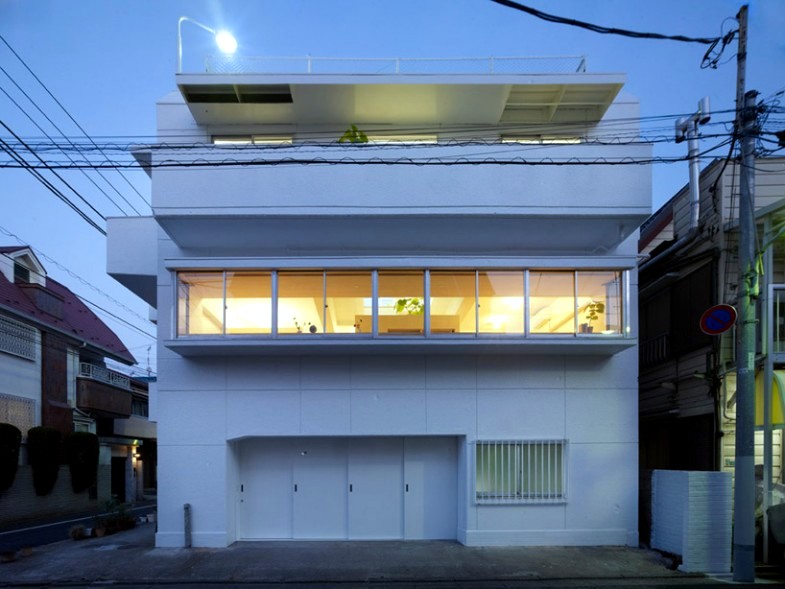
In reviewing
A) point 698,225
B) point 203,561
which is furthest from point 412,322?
point 698,225

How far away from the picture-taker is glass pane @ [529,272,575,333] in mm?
12430

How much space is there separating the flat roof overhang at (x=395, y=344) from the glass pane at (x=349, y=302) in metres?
0.31

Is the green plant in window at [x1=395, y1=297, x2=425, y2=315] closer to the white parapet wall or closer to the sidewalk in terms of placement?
the sidewalk

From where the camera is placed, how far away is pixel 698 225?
13617 millimetres

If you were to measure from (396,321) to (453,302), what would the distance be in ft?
3.80

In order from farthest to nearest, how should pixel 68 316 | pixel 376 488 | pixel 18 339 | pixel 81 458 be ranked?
pixel 68 316 < pixel 81 458 < pixel 18 339 < pixel 376 488

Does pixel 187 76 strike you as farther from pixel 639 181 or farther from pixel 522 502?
pixel 522 502

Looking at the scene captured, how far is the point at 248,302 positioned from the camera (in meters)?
12.5

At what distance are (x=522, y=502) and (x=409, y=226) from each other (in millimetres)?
5808

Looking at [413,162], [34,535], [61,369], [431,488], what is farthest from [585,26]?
[61,369]

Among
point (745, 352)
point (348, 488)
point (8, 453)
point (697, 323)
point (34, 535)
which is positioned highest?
point (697, 323)

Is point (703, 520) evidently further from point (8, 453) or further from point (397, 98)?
point (8, 453)

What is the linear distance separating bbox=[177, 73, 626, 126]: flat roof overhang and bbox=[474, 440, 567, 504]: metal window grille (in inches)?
271

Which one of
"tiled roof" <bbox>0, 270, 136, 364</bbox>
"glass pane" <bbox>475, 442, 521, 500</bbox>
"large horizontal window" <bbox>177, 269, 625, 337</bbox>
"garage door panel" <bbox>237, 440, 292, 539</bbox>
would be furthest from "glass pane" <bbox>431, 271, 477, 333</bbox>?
"tiled roof" <bbox>0, 270, 136, 364</bbox>
